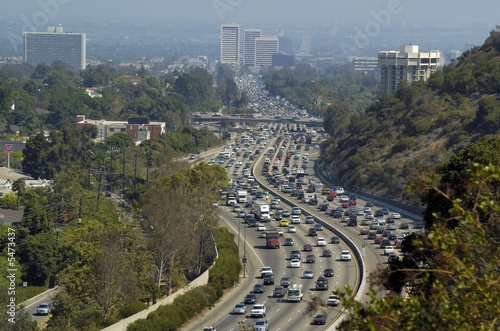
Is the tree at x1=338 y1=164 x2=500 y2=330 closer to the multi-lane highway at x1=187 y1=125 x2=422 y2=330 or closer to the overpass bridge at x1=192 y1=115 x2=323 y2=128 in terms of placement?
the multi-lane highway at x1=187 y1=125 x2=422 y2=330

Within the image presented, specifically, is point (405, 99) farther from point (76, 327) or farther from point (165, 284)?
point (76, 327)

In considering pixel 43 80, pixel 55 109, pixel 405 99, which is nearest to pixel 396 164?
pixel 405 99

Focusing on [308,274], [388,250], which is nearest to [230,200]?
[388,250]

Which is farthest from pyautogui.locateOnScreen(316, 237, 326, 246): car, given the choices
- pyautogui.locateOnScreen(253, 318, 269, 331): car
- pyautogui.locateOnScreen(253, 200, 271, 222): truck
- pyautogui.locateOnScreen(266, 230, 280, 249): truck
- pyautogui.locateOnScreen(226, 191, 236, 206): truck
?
pyautogui.locateOnScreen(253, 318, 269, 331): car

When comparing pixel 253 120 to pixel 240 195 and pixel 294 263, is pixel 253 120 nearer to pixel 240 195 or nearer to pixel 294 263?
pixel 240 195

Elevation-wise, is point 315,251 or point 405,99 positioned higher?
point 405,99

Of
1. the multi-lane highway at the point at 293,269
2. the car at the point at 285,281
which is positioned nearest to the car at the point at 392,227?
the multi-lane highway at the point at 293,269
